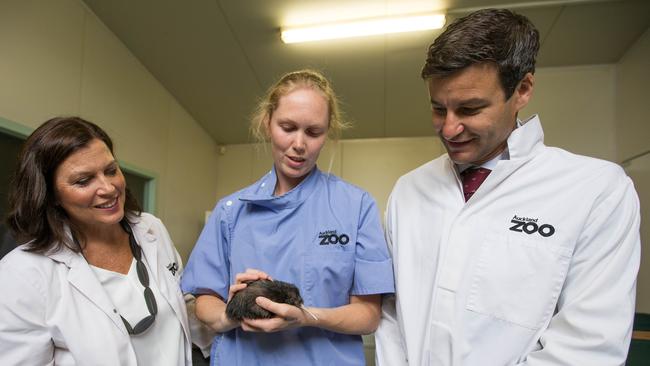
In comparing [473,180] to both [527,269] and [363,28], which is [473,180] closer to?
[527,269]

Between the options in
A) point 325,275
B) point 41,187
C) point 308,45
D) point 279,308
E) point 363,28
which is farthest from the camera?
point 308,45

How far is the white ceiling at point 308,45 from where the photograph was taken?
10.2 ft

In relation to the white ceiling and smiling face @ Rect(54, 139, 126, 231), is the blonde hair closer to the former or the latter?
smiling face @ Rect(54, 139, 126, 231)

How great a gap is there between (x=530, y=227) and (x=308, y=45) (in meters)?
3.17

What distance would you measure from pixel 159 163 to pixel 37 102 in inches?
65.1

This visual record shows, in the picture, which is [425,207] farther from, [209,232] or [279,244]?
[209,232]

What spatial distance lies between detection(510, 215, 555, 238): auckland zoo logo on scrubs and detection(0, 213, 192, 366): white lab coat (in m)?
1.11

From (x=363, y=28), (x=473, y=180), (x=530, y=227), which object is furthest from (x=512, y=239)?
(x=363, y=28)

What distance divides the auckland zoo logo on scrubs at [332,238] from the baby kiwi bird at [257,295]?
16 centimetres

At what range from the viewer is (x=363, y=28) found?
335 centimetres

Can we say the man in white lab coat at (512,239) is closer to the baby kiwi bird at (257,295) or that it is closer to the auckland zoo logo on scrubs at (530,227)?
the auckland zoo logo on scrubs at (530,227)

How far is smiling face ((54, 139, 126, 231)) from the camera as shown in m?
1.12

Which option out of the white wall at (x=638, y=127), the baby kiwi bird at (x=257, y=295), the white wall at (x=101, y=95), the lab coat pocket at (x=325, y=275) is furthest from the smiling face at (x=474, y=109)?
the white wall at (x=638, y=127)

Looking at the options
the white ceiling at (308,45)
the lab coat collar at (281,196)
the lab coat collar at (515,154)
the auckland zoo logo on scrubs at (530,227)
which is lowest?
the auckland zoo logo on scrubs at (530,227)
